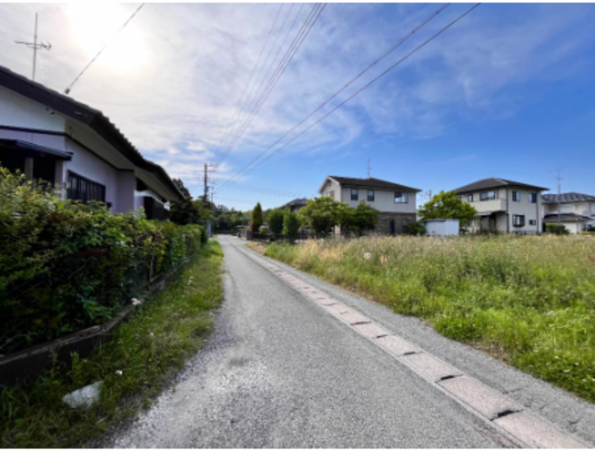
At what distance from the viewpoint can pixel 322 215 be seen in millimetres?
19703

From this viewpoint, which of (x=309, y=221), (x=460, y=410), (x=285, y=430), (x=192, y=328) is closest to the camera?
(x=285, y=430)

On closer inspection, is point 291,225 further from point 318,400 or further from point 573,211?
point 573,211

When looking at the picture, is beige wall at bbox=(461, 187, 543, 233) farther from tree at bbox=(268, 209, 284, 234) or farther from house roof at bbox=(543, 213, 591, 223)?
tree at bbox=(268, 209, 284, 234)

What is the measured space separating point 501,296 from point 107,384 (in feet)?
18.0

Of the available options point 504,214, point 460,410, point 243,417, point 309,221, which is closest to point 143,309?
point 243,417

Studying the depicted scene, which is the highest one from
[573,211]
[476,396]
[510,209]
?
[573,211]

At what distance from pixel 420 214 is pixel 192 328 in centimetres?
2842

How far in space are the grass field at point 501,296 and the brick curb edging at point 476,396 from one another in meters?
0.70

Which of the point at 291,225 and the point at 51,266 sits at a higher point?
the point at 291,225

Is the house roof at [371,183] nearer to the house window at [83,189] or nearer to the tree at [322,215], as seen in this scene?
the tree at [322,215]

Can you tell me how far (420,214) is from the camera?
28.2 m

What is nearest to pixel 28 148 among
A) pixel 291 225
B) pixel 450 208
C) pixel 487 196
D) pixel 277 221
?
pixel 291 225

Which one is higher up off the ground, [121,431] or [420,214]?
[420,214]

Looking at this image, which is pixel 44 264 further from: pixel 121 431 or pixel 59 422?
pixel 121 431
